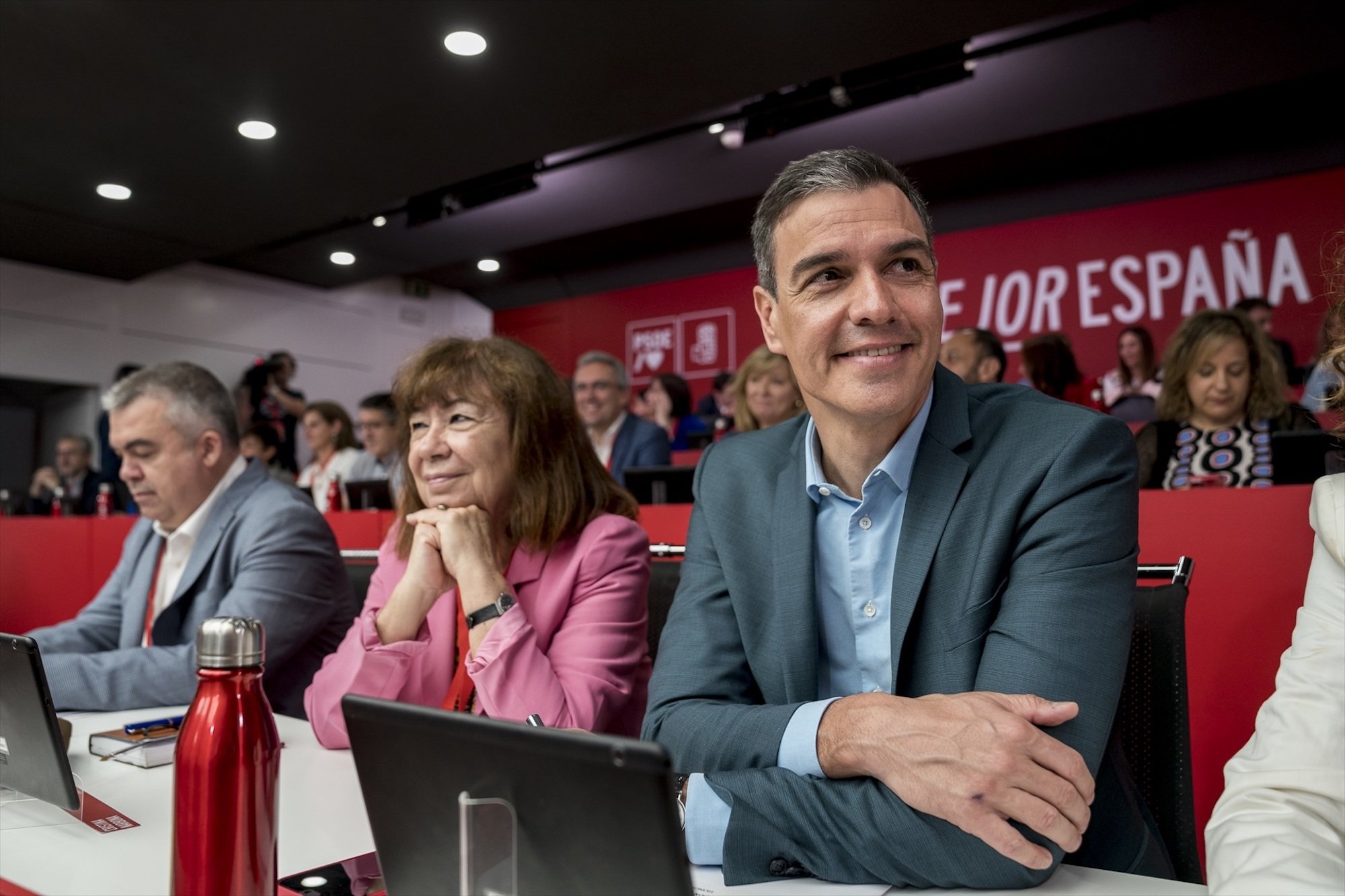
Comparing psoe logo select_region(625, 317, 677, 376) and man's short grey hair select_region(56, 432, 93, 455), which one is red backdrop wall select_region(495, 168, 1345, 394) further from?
man's short grey hair select_region(56, 432, 93, 455)

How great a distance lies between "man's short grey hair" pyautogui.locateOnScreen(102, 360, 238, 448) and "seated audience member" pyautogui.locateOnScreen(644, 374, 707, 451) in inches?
188

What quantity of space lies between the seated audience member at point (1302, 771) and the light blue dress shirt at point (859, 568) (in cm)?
41

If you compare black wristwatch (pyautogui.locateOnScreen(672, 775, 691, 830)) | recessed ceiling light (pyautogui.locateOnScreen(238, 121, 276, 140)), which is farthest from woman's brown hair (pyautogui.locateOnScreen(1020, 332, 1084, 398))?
recessed ceiling light (pyautogui.locateOnScreen(238, 121, 276, 140))

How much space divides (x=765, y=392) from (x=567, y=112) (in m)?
2.20

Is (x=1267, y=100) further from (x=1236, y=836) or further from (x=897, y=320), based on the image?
(x=1236, y=836)

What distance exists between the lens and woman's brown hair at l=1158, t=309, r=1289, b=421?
331 centimetres

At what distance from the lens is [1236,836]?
2.74ft

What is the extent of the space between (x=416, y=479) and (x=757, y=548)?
0.81 m

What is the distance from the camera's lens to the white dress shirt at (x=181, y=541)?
2.17 m

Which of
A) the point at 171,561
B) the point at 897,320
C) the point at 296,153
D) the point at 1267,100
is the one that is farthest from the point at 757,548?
the point at 1267,100

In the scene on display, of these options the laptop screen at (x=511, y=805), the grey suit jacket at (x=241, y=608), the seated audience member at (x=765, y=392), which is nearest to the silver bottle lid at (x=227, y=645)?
the laptop screen at (x=511, y=805)

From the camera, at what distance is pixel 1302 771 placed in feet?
2.79

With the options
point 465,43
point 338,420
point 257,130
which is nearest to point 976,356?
point 465,43

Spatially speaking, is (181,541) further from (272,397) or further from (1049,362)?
(272,397)
